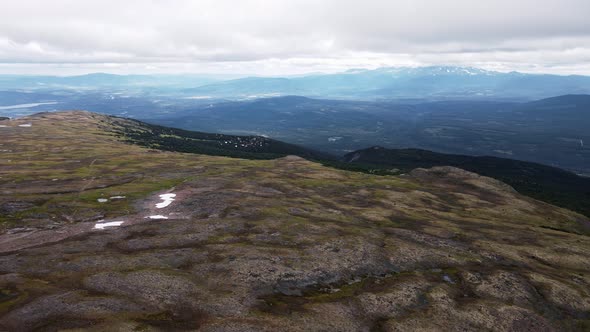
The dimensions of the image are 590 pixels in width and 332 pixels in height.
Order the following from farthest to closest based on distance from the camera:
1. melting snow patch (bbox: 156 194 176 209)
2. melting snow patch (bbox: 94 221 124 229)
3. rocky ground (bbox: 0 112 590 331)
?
melting snow patch (bbox: 156 194 176 209) → melting snow patch (bbox: 94 221 124 229) → rocky ground (bbox: 0 112 590 331)

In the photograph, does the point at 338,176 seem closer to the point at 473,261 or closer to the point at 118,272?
the point at 473,261

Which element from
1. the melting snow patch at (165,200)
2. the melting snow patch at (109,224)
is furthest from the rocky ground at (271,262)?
the melting snow patch at (165,200)

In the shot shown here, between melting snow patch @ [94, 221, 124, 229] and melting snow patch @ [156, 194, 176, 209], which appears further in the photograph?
melting snow patch @ [156, 194, 176, 209]

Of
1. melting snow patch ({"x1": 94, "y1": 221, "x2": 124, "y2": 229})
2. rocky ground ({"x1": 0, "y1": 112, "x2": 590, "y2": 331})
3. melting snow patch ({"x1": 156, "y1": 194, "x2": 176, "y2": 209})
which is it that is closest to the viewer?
rocky ground ({"x1": 0, "y1": 112, "x2": 590, "y2": 331})

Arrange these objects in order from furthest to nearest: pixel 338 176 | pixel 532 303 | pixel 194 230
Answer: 1. pixel 338 176
2. pixel 194 230
3. pixel 532 303

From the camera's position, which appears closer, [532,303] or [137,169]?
[532,303]

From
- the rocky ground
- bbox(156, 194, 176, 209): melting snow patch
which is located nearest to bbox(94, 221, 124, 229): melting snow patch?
the rocky ground

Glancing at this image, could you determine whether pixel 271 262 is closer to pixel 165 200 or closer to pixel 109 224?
pixel 109 224

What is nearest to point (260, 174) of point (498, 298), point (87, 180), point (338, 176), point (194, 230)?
point (338, 176)

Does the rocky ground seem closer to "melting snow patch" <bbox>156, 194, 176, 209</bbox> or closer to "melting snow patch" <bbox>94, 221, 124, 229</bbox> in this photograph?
"melting snow patch" <bbox>94, 221, 124, 229</bbox>
